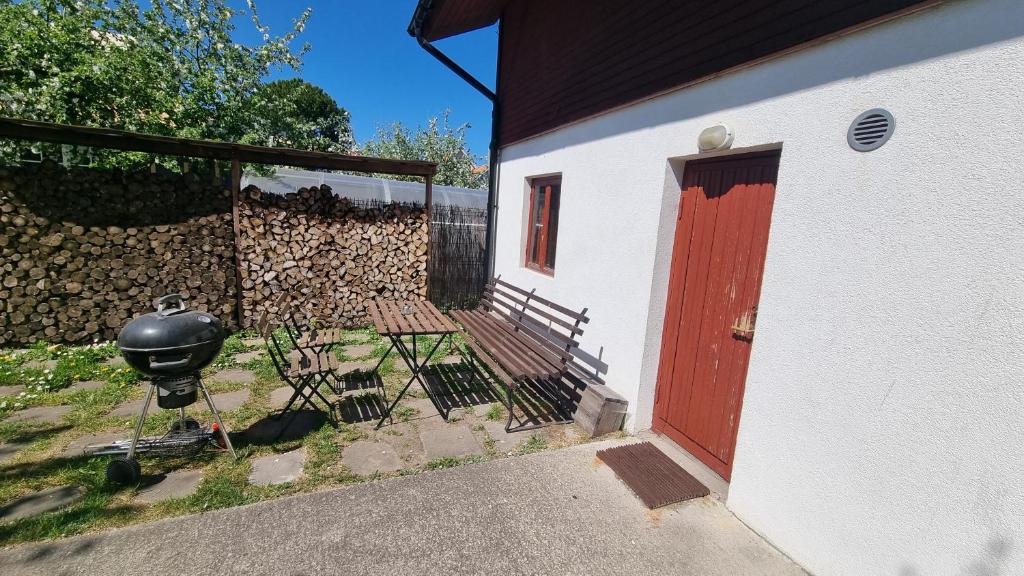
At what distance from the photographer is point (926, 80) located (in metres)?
1.77

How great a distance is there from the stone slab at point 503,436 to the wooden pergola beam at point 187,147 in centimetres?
421

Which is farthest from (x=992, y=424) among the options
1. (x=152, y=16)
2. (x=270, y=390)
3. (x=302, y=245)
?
(x=152, y=16)

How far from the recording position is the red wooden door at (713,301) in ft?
8.79

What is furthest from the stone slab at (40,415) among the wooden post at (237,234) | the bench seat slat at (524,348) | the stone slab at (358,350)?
A: the bench seat slat at (524,348)

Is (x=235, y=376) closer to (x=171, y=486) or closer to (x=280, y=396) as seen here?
(x=280, y=396)

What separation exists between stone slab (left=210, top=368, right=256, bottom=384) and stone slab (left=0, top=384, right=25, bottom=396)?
1.53m

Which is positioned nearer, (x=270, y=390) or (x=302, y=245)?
(x=270, y=390)

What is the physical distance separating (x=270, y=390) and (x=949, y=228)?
5.17m

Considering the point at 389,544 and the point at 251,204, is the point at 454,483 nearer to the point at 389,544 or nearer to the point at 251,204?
the point at 389,544

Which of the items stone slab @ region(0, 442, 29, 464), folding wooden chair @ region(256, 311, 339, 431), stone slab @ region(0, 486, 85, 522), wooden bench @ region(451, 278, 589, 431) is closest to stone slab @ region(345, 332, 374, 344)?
wooden bench @ region(451, 278, 589, 431)

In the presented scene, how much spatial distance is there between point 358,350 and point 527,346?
8.68 feet

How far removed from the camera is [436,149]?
21.4 m

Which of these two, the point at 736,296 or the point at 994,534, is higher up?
the point at 736,296

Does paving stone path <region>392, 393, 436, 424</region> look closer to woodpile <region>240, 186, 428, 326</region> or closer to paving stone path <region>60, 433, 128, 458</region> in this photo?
paving stone path <region>60, 433, 128, 458</region>
